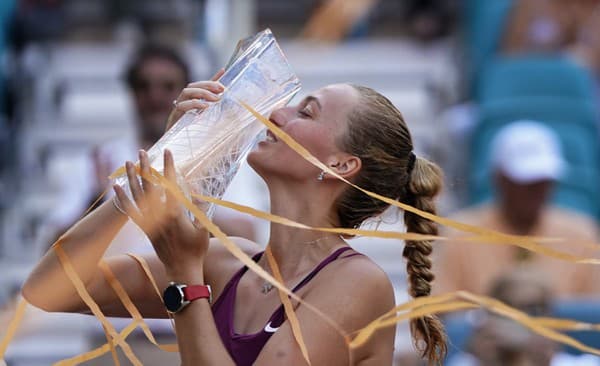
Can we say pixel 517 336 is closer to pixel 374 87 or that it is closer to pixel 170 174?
pixel 170 174

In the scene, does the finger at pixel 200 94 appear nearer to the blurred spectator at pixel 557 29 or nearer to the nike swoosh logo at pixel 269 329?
the nike swoosh logo at pixel 269 329

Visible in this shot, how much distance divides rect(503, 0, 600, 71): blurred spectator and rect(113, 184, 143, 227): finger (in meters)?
4.61

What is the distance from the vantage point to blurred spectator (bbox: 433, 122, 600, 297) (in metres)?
5.02

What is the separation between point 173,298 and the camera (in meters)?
2.32

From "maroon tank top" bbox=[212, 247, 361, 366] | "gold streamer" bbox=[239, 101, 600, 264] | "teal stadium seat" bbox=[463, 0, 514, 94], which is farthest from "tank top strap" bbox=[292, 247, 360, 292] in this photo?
"teal stadium seat" bbox=[463, 0, 514, 94]

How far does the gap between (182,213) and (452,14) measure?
5316 millimetres

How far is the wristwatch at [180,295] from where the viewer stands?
7.59ft

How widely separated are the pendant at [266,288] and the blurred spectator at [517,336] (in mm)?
1455

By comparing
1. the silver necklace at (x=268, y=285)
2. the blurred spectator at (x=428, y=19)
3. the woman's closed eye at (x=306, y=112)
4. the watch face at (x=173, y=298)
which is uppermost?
the woman's closed eye at (x=306, y=112)

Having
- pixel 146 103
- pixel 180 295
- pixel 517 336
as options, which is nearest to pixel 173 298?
pixel 180 295

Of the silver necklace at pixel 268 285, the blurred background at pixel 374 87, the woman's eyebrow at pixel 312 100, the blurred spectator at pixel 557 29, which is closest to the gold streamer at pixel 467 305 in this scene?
the silver necklace at pixel 268 285

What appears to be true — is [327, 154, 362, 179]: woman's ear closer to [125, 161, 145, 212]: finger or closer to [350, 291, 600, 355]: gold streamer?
[350, 291, 600, 355]: gold streamer

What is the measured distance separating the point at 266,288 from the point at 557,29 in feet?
15.2

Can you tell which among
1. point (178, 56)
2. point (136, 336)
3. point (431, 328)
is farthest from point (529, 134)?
point (431, 328)
